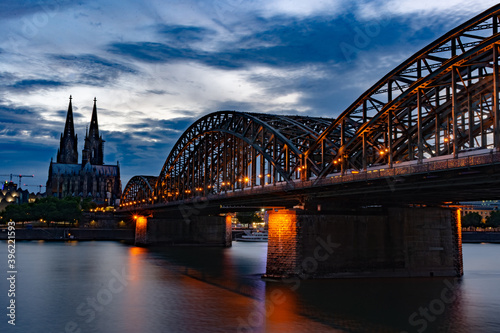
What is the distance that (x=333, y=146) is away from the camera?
204ft

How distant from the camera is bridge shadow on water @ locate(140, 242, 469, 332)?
36.5 metres

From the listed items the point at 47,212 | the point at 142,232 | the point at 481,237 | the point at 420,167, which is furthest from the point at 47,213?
the point at 420,167

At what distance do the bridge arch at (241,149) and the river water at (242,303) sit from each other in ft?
53.7

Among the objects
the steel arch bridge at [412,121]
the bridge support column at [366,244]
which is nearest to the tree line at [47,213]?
the steel arch bridge at [412,121]

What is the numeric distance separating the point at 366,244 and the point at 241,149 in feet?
140

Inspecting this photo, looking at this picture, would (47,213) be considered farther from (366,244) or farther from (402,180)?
(402,180)

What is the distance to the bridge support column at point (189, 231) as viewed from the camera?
132 m

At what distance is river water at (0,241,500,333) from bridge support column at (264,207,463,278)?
1.76m

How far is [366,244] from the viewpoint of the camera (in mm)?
56875

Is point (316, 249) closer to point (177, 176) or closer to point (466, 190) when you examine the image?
point (466, 190)

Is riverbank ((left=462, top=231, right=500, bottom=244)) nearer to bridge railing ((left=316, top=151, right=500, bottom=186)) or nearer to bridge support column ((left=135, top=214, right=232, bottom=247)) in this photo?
bridge support column ((left=135, top=214, right=232, bottom=247))

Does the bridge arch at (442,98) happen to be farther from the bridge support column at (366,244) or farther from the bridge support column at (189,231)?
the bridge support column at (189,231)

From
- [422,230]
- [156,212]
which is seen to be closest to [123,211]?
[156,212]

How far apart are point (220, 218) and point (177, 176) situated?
14390 mm
